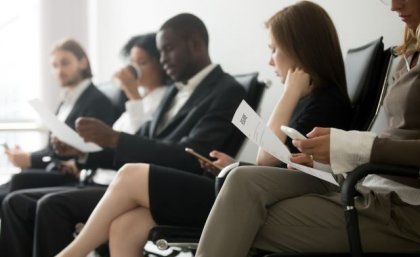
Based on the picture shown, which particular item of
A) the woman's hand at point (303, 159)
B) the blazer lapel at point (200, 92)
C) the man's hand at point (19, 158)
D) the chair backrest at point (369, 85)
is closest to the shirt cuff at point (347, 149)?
the woman's hand at point (303, 159)

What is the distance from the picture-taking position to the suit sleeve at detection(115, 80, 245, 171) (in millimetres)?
2051

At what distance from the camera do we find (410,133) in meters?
1.34

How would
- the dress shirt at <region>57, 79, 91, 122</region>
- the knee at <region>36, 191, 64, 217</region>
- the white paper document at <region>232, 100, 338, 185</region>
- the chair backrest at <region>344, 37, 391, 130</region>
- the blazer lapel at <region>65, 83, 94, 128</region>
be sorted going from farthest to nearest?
1. the dress shirt at <region>57, 79, 91, 122</region>
2. the blazer lapel at <region>65, 83, 94, 128</region>
3. the knee at <region>36, 191, 64, 217</region>
4. the chair backrest at <region>344, 37, 391, 130</region>
5. the white paper document at <region>232, 100, 338, 185</region>

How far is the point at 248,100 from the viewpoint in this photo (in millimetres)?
2131

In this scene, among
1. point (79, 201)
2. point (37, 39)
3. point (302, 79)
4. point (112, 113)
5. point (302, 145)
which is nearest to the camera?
point (302, 145)

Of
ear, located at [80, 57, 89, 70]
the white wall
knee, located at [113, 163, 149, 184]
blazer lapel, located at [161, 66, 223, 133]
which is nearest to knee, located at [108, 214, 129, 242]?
knee, located at [113, 163, 149, 184]

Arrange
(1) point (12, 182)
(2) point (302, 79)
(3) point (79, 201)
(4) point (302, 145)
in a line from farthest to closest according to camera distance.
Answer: (1) point (12, 182) → (3) point (79, 201) → (2) point (302, 79) → (4) point (302, 145)

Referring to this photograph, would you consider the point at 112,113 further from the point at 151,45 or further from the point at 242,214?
the point at 242,214

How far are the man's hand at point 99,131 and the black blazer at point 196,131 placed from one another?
0.09ft

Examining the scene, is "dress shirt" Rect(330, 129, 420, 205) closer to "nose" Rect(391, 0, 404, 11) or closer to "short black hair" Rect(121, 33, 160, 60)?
"nose" Rect(391, 0, 404, 11)

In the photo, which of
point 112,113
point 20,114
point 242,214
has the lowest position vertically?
Result: point 20,114

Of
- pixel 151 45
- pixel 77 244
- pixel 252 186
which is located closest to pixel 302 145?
pixel 252 186

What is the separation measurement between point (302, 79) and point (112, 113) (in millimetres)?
1257

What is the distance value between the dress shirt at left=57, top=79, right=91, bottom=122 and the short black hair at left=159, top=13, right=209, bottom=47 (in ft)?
2.38
